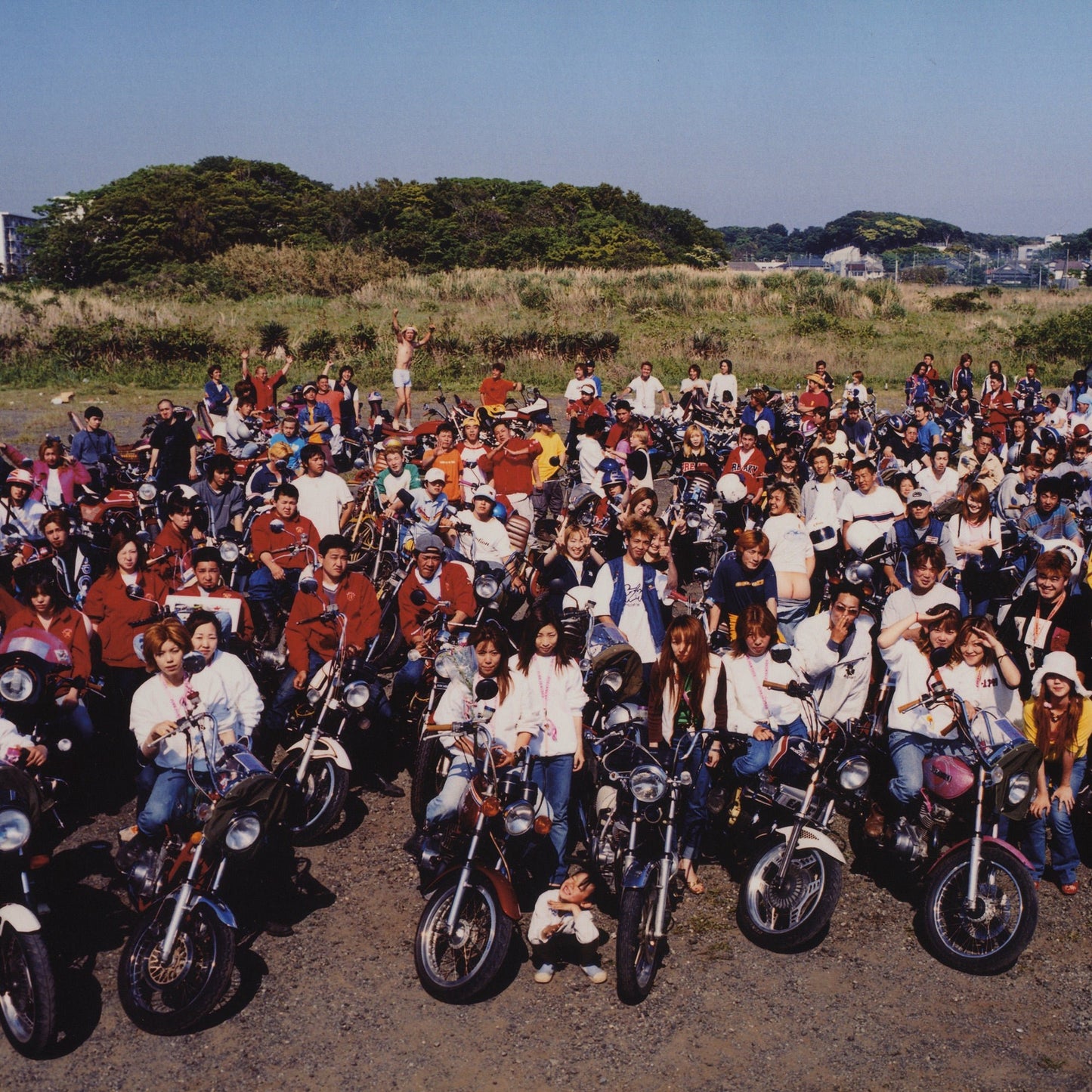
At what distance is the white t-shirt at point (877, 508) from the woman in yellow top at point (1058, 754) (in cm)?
341

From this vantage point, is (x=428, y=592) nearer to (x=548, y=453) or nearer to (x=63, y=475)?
(x=548, y=453)

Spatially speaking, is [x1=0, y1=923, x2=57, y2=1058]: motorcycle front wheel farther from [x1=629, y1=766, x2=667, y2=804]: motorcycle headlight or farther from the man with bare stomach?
the man with bare stomach

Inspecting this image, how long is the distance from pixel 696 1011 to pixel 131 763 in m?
4.57

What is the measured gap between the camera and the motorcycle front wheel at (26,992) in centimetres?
463

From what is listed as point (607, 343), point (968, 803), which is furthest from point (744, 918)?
point (607, 343)

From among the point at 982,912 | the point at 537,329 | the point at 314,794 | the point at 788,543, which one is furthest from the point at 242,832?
the point at 537,329

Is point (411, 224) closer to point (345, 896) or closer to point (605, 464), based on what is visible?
point (605, 464)

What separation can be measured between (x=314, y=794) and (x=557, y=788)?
1.68 meters

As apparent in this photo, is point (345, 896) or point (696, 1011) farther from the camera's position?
point (345, 896)

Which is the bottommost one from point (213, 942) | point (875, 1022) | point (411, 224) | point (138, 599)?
point (875, 1022)

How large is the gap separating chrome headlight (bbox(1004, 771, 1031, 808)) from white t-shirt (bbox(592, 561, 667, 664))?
2408 mm

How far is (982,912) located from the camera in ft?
18.1

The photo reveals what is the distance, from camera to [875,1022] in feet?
16.9

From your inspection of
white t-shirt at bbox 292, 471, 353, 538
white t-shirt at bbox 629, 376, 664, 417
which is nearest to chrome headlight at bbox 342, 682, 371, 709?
white t-shirt at bbox 292, 471, 353, 538
